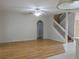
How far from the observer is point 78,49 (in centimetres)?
375

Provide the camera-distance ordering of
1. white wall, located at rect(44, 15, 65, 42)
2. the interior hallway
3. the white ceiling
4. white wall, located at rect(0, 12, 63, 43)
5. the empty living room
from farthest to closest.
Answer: white wall, located at rect(44, 15, 65, 42)
white wall, located at rect(0, 12, 63, 43)
the empty living room
the white ceiling
the interior hallway

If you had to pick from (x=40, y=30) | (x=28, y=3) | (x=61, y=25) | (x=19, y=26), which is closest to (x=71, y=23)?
(x=61, y=25)

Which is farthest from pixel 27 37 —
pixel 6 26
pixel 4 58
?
pixel 4 58

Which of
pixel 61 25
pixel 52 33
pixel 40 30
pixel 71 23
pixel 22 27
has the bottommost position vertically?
pixel 52 33

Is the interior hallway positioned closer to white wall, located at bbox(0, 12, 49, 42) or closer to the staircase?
white wall, located at bbox(0, 12, 49, 42)

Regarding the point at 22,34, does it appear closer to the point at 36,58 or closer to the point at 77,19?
the point at 77,19

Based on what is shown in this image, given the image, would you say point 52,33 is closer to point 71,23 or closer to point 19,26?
point 71,23

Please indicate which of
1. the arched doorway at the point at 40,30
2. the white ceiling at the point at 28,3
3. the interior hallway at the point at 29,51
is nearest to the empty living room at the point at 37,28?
the arched doorway at the point at 40,30

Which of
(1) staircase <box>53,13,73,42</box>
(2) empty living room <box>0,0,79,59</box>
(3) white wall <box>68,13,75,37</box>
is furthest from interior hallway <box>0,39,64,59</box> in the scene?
(3) white wall <box>68,13,75,37</box>

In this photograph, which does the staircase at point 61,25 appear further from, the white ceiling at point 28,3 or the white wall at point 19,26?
the white ceiling at point 28,3

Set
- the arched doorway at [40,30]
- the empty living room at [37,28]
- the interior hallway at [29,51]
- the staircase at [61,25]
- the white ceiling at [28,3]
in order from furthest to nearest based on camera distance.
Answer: the arched doorway at [40,30], the staircase at [61,25], the empty living room at [37,28], the white ceiling at [28,3], the interior hallway at [29,51]

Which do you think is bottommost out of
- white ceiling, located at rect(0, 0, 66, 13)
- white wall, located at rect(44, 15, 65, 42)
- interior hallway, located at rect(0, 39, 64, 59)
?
interior hallway, located at rect(0, 39, 64, 59)

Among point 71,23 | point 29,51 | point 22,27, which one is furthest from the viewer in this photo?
point 22,27

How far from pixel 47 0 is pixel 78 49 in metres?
2.55
